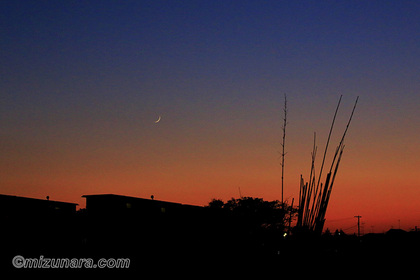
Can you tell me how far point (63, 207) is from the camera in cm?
3622

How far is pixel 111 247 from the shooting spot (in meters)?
30.1

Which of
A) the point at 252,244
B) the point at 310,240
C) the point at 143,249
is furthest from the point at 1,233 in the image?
the point at 310,240

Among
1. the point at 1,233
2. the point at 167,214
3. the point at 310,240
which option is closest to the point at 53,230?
the point at 1,233

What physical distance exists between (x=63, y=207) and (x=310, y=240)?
3559 cm

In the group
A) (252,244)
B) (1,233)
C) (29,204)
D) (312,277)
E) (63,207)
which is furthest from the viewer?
(63,207)

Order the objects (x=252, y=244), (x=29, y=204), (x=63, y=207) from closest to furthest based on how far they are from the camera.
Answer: (x=252, y=244) → (x=29, y=204) → (x=63, y=207)

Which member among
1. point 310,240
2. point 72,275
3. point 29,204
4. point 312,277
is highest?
point 29,204

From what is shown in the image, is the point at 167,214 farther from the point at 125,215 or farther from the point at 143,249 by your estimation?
the point at 143,249

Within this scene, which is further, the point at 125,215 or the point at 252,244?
the point at 125,215

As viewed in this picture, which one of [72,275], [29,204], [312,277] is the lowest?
[72,275]

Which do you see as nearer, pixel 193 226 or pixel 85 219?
pixel 85 219

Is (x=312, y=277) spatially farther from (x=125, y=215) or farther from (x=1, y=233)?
(x=125, y=215)

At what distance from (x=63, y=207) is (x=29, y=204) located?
529cm

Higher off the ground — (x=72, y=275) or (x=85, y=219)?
(x=85, y=219)
